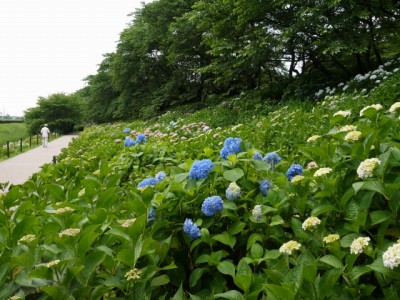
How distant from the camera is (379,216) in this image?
1.26 meters

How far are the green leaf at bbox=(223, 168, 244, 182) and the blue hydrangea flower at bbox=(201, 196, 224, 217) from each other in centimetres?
15

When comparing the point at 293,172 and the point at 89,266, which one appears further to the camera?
the point at 293,172

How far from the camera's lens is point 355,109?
4652 millimetres

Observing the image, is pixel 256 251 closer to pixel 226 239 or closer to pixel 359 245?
pixel 226 239

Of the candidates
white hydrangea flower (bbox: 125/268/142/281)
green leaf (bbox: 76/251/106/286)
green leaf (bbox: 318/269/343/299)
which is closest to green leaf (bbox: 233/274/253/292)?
green leaf (bbox: 318/269/343/299)

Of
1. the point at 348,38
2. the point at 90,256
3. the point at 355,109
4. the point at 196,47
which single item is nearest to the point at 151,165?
the point at 90,256

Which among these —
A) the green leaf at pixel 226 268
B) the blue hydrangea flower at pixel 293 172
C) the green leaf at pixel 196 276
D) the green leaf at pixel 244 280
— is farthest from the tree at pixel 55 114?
the green leaf at pixel 244 280

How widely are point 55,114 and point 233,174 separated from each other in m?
→ 48.4

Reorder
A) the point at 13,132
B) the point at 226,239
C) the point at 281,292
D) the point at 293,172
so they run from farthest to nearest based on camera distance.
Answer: the point at 13,132, the point at 293,172, the point at 226,239, the point at 281,292

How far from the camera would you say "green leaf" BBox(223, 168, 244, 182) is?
1628 mm

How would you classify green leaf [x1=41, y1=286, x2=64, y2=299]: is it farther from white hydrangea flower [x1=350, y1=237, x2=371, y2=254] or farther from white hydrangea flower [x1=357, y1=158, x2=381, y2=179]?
white hydrangea flower [x1=357, y1=158, x2=381, y2=179]

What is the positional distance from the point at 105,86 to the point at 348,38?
27.5 m

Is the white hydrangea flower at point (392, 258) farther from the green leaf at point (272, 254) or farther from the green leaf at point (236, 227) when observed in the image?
the green leaf at point (236, 227)

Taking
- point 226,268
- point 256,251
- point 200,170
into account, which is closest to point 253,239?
point 256,251
